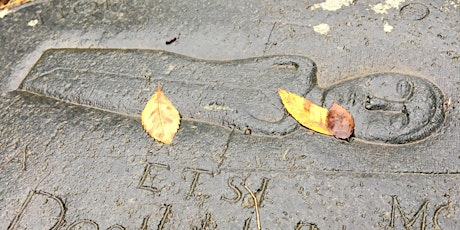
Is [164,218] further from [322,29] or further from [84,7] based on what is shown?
[84,7]

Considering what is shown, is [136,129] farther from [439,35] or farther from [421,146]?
[439,35]

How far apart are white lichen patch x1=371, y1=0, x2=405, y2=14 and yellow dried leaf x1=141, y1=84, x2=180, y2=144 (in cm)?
89

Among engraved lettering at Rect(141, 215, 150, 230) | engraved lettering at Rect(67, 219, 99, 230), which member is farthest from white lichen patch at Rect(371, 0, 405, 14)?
engraved lettering at Rect(67, 219, 99, 230)

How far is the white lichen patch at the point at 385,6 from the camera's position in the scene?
2137 millimetres

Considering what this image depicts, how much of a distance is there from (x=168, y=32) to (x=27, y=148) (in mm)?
715

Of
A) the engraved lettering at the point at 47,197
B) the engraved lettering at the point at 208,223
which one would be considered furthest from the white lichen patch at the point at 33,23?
the engraved lettering at the point at 208,223

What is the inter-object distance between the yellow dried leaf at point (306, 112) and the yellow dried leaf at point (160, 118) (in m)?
0.38

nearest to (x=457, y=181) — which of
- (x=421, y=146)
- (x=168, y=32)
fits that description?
(x=421, y=146)

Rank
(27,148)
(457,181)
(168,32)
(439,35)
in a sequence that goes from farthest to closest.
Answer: (168,32) → (439,35) → (27,148) → (457,181)

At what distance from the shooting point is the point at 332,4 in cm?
220

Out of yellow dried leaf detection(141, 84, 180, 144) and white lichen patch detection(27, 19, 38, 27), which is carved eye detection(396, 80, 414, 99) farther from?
white lichen patch detection(27, 19, 38, 27)

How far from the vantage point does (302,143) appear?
1.75 meters

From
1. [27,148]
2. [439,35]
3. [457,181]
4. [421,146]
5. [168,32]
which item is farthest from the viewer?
[168,32]

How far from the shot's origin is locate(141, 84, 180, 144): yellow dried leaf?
6.04 feet
